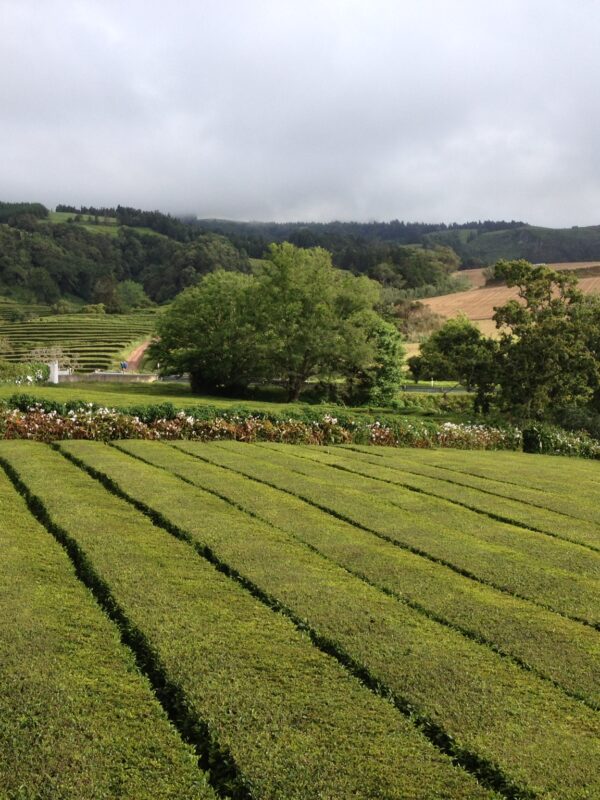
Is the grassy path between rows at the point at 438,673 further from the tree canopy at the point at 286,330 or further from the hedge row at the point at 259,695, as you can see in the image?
the tree canopy at the point at 286,330

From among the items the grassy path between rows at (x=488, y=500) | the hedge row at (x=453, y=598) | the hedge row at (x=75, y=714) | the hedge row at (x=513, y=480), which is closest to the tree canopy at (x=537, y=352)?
the hedge row at (x=513, y=480)

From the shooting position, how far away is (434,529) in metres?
7.95

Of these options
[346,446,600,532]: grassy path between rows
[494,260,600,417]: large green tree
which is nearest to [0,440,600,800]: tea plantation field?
[346,446,600,532]: grassy path between rows

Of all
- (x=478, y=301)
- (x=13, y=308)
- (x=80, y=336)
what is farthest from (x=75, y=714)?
(x=13, y=308)

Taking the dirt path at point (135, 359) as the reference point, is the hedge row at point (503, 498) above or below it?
above

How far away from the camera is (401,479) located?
36.6 feet

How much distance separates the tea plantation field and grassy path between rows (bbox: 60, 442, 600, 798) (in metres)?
0.02

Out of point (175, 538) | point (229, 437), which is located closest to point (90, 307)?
point (229, 437)

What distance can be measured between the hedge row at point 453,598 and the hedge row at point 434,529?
228 mm

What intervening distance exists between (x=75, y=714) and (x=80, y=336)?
70.3 meters

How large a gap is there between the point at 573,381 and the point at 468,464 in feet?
39.3

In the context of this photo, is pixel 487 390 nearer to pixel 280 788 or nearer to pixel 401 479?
pixel 401 479

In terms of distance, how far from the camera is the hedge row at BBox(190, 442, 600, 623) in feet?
20.1

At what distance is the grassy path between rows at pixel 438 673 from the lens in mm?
3566
